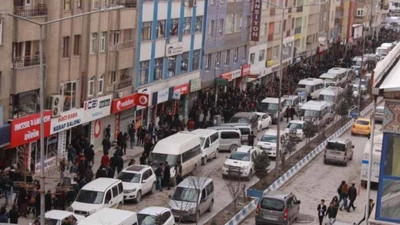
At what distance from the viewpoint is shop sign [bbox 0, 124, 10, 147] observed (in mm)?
37625

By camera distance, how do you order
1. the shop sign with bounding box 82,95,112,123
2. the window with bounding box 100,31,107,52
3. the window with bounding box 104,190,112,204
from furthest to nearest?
the window with bounding box 100,31,107,52
the shop sign with bounding box 82,95,112,123
the window with bounding box 104,190,112,204

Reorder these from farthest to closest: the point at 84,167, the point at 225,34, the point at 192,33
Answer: the point at 225,34 → the point at 192,33 → the point at 84,167

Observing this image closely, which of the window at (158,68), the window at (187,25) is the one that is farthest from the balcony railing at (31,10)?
the window at (187,25)

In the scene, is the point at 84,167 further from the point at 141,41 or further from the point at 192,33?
the point at 192,33

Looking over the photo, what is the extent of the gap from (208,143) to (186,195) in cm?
1279

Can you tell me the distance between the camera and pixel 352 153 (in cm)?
5303

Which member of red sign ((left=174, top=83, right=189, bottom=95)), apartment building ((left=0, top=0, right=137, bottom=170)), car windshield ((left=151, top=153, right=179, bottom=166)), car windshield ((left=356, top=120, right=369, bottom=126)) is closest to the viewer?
apartment building ((left=0, top=0, right=137, bottom=170))

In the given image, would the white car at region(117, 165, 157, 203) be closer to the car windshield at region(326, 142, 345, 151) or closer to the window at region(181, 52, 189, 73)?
the car windshield at region(326, 142, 345, 151)

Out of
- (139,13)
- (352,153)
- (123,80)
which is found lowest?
(352,153)

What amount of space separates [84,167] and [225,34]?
35444mm

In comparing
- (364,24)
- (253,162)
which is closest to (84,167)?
(253,162)

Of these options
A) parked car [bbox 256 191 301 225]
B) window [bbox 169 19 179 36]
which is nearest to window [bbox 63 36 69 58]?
parked car [bbox 256 191 301 225]

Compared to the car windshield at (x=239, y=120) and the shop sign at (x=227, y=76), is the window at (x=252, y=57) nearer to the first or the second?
the shop sign at (x=227, y=76)

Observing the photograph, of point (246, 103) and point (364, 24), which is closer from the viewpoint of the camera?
point (246, 103)
